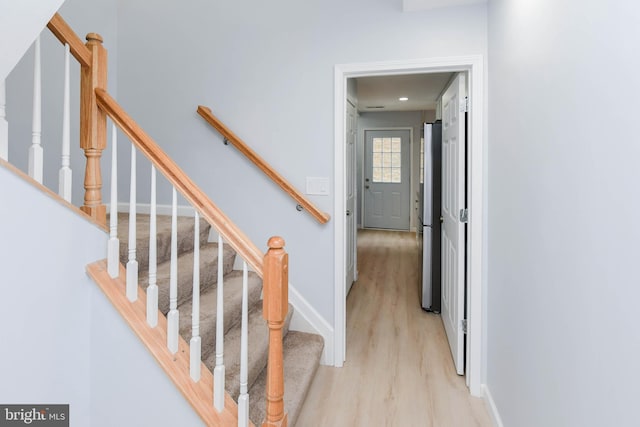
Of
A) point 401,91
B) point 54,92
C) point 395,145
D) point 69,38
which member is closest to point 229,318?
point 69,38

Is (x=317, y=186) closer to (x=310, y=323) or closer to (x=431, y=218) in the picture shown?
(x=310, y=323)

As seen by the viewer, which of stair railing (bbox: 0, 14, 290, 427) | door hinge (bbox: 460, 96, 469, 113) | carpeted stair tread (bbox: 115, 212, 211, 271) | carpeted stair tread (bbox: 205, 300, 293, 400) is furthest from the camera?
door hinge (bbox: 460, 96, 469, 113)

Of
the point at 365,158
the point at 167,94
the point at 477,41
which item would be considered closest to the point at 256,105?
the point at 167,94

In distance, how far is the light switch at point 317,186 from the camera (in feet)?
8.56

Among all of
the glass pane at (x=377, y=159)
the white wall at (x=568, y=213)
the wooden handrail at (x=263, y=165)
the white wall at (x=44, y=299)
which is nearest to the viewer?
the white wall at (x=568, y=213)

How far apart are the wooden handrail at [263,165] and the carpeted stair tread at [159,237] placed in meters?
0.62

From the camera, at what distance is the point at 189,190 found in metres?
1.54

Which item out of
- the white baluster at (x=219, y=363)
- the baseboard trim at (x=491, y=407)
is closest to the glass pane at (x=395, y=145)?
the baseboard trim at (x=491, y=407)

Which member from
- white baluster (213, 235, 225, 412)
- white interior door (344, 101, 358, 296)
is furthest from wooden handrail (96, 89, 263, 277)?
white interior door (344, 101, 358, 296)

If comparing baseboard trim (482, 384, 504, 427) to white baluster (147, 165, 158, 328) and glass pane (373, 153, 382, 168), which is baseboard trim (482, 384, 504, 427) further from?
glass pane (373, 153, 382, 168)

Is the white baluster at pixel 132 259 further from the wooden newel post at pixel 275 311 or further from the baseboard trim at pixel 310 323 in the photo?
the baseboard trim at pixel 310 323

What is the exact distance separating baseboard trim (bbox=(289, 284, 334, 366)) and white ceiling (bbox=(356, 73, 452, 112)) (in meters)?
2.57

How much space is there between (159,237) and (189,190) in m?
0.79

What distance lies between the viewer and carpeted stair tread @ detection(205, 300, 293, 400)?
5.83 feet
